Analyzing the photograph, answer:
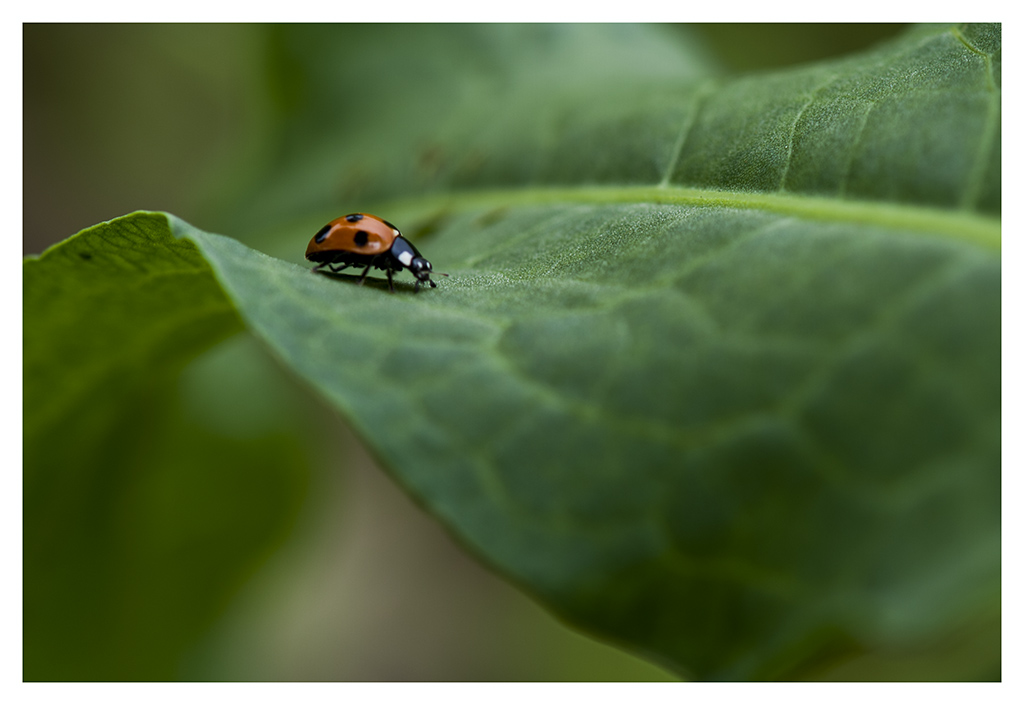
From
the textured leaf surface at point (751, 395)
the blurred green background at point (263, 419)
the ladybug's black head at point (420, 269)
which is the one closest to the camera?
the textured leaf surface at point (751, 395)

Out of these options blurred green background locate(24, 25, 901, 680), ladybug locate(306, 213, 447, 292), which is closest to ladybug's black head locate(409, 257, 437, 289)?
ladybug locate(306, 213, 447, 292)

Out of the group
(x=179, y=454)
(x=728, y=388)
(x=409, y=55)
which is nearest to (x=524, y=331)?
(x=728, y=388)

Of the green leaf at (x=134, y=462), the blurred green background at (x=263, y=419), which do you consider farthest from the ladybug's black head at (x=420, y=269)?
the blurred green background at (x=263, y=419)

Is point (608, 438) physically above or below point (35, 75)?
below

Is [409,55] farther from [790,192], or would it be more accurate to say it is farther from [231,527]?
[790,192]

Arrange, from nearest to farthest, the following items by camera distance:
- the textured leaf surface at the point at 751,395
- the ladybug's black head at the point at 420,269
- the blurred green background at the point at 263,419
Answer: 1. the textured leaf surface at the point at 751,395
2. the ladybug's black head at the point at 420,269
3. the blurred green background at the point at 263,419

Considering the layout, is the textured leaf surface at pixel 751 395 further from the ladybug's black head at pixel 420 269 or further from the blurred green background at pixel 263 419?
the blurred green background at pixel 263 419
